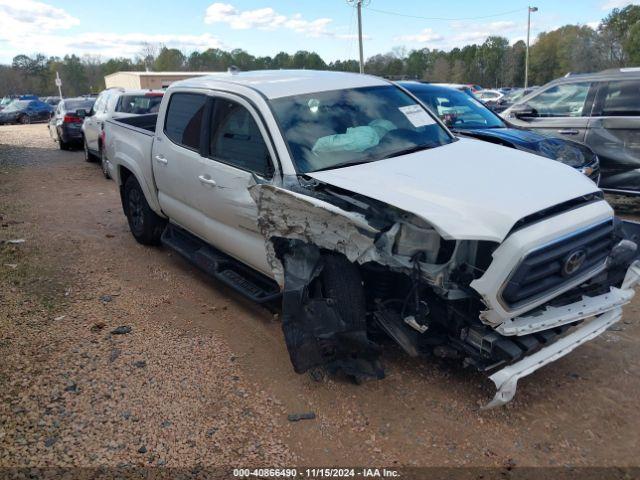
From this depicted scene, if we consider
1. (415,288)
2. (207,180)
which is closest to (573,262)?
(415,288)

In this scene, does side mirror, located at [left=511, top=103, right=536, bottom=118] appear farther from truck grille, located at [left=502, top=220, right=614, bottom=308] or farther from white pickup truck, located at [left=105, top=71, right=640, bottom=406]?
truck grille, located at [left=502, top=220, right=614, bottom=308]

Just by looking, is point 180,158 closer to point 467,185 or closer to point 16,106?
point 467,185

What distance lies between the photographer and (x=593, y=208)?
10.3ft

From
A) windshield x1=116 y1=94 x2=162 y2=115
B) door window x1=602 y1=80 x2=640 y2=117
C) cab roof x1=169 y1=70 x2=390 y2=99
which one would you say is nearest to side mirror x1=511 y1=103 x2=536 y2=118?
door window x1=602 y1=80 x2=640 y2=117

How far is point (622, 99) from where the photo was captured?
684 centimetres

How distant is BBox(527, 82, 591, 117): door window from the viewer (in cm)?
724

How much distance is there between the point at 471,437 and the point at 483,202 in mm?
1313

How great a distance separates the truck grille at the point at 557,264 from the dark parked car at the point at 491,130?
307 centimetres

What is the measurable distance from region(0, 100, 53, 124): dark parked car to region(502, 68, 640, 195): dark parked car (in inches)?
1260

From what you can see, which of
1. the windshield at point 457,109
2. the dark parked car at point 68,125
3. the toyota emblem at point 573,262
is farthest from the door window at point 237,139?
the dark parked car at point 68,125

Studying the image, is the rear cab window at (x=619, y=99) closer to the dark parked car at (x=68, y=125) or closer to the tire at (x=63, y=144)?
the dark parked car at (x=68, y=125)

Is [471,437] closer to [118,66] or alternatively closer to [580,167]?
[580,167]

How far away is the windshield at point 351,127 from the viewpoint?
3703 millimetres

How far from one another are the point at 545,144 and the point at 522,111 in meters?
1.69
